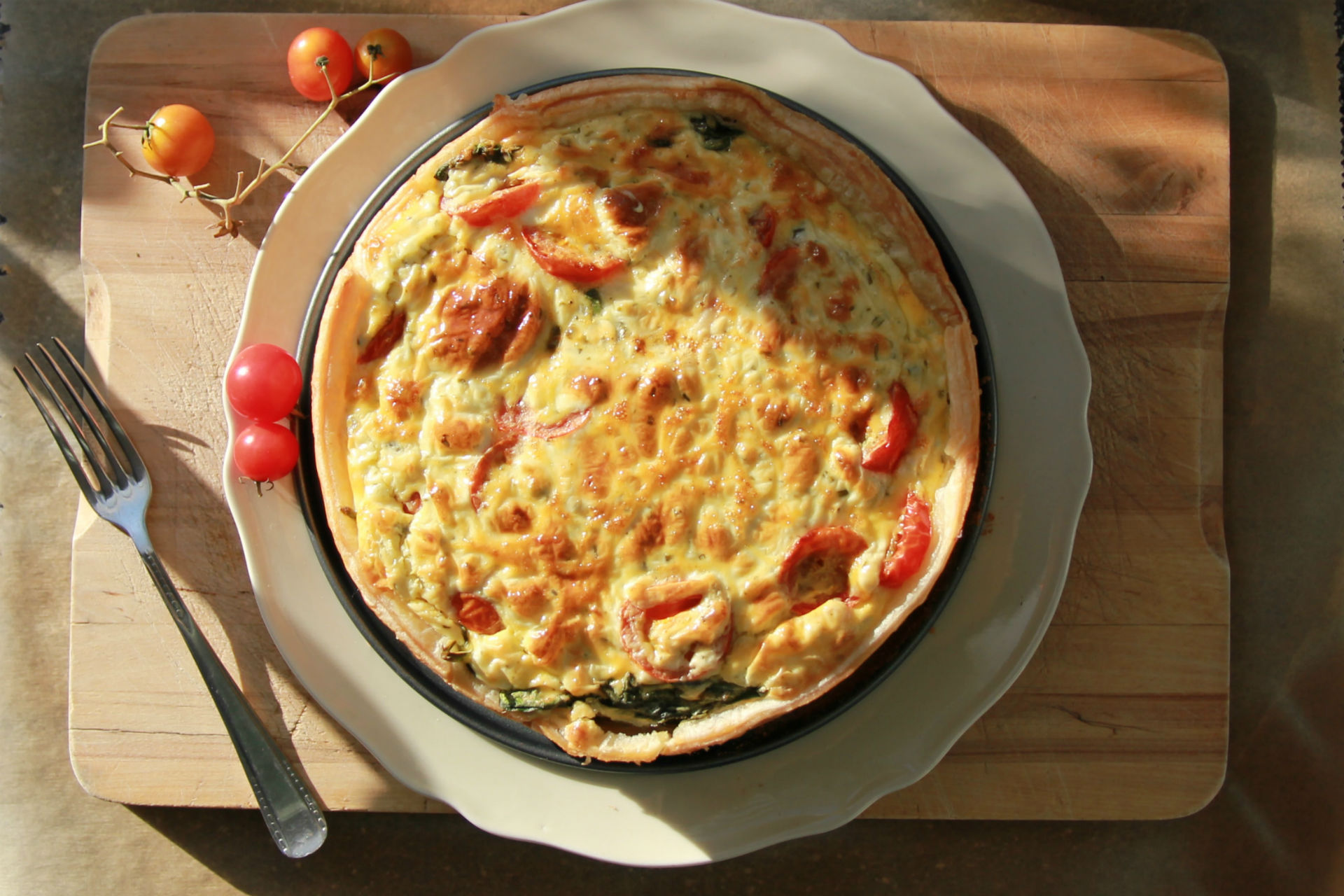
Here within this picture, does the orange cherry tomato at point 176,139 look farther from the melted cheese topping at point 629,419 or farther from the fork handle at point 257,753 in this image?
the fork handle at point 257,753

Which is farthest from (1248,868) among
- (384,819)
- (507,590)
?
(384,819)

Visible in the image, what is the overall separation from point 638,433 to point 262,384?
1.29 m

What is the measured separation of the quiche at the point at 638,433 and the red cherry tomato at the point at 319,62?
80 cm

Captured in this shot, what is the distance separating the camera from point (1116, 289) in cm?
341

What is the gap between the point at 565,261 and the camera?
272cm

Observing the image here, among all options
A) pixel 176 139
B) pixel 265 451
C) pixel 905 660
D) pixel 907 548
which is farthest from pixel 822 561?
pixel 176 139

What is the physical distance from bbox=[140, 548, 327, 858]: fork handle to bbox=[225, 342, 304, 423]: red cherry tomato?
32.9 inches

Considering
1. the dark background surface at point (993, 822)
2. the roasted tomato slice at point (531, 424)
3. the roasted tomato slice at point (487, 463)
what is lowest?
the dark background surface at point (993, 822)

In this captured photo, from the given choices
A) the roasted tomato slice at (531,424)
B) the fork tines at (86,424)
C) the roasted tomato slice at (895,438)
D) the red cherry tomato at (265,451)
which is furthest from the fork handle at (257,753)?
the roasted tomato slice at (895,438)

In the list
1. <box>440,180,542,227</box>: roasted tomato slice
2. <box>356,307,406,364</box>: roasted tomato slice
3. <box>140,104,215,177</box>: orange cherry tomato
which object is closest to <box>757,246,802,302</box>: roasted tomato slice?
<box>440,180,542,227</box>: roasted tomato slice

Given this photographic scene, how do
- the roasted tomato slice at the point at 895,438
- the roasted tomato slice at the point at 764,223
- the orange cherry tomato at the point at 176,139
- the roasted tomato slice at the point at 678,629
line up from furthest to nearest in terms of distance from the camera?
the orange cherry tomato at the point at 176,139 < the roasted tomato slice at the point at 764,223 < the roasted tomato slice at the point at 895,438 < the roasted tomato slice at the point at 678,629

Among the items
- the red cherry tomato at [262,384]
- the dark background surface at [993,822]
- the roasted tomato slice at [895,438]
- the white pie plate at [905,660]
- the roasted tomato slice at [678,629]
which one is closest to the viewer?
the roasted tomato slice at [678,629]

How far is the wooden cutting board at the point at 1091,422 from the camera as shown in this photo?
3371 millimetres

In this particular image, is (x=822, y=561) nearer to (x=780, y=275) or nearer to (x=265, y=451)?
(x=780, y=275)
